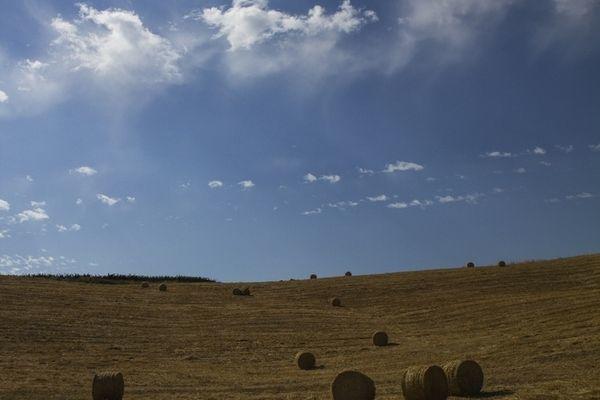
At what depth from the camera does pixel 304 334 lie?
29547 millimetres

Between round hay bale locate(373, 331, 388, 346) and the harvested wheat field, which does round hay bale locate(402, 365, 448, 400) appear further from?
round hay bale locate(373, 331, 388, 346)

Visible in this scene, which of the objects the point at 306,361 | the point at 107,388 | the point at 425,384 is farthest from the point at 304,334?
the point at 425,384

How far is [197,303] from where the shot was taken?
131 feet

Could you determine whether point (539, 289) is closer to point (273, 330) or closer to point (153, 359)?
point (273, 330)

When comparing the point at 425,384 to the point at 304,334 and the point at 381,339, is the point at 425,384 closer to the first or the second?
the point at 381,339

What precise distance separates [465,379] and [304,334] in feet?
49.0

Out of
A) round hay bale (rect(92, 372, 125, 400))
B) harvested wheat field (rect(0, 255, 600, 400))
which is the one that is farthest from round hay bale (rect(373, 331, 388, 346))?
round hay bale (rect(92, 372, 125, 400))

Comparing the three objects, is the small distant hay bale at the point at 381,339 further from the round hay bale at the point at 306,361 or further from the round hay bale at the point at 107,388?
the round hay bale at the point at 107,388

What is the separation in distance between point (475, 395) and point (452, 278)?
29.4m

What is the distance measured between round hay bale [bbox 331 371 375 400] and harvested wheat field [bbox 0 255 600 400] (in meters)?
0.61

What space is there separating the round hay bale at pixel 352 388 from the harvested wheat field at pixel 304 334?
1.99ft

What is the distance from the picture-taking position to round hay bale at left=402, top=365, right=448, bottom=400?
574 inches

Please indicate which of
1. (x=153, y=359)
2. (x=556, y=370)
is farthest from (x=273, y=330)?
(x=556, y=370)

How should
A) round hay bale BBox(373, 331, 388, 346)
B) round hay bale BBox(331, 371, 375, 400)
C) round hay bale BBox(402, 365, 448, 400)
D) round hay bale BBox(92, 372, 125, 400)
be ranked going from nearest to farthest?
1. round hay bale BBox(402, 365, 448, 400)
2. round hay bale BBox(331, 371, 375, 400)
3. round hay bale BBox(92, 372, 125, 400)
4. round hay bale BBox(373, 331, 388, 346)
